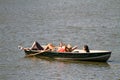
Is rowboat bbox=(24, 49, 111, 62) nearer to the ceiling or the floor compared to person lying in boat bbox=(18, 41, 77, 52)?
nearer to the floor

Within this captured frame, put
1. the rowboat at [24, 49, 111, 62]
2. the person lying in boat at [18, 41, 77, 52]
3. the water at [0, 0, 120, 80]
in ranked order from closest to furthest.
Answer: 1. the water at [0, 0, 120, 80]
2. the rowboat at [24, 49, 111, 62]
3. the person lying in boat at [18, 41, 77, 52]

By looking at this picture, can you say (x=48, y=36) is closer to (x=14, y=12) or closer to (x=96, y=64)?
(x=96, y=64)

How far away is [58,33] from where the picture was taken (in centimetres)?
5353

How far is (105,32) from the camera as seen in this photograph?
53781mm

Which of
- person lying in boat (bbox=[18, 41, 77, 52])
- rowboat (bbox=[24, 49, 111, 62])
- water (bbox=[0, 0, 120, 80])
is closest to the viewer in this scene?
water (bbox=[0, 0, 120, 80])

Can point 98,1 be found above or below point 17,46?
above

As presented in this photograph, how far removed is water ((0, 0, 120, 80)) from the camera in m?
38.1

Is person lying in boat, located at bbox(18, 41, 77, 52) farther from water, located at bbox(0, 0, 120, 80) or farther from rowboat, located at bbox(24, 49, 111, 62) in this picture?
water, located at bbox(0, 0, 120, 80)

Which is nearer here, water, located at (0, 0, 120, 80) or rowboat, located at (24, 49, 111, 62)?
water, located at (0, 0, 120, 80)

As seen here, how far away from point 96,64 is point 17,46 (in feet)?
25.4

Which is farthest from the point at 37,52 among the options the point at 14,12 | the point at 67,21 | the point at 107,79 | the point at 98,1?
the point at 98,1

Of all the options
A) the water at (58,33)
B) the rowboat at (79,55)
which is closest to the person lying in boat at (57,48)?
the rowboat at (79,55)

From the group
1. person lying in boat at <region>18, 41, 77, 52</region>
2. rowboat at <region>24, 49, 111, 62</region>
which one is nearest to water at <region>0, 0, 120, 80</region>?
rowboat at <region>24, 49, 111, 62</region>

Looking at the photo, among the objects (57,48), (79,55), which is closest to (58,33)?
(57,48)
